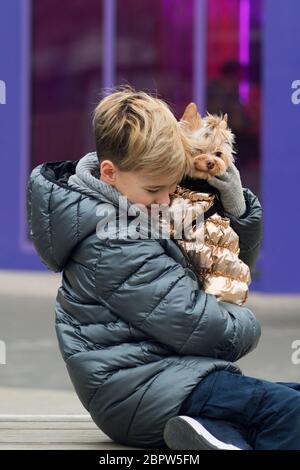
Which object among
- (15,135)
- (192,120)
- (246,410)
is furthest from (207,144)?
(15,135)

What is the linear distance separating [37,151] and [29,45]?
3.44ft

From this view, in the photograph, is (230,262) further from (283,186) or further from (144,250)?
(283,186)

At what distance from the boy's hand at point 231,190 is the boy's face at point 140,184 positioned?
0.51 ft

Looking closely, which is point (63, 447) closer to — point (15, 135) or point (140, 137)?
point (140, 137)

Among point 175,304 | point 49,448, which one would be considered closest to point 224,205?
point 175,304

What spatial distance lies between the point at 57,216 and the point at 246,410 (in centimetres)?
83

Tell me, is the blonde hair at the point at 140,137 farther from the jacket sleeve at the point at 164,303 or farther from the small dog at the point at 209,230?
the jacket sleeve at the point at 164,303

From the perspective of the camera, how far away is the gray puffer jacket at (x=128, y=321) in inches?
120

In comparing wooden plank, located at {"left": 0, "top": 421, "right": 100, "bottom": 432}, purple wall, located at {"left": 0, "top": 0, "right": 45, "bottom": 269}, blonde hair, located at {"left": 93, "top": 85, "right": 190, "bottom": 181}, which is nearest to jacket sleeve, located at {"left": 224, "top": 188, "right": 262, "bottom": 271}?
blonde hair, located at {"left": 93, "top": 85, "right": 190, "bottom": 181}

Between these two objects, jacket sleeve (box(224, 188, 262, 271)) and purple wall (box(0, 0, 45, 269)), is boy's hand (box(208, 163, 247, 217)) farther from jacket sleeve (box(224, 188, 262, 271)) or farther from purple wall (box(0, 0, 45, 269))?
purple wall (box(0, 0, 45, 269))

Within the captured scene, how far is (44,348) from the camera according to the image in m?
6.85

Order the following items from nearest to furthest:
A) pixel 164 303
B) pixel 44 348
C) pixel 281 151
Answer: pixel 164 303
pixel 44 348
pixel 281 151

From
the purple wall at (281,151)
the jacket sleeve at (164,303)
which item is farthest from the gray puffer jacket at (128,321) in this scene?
the purple wall at (281,151)

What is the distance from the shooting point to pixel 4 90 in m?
10.0
